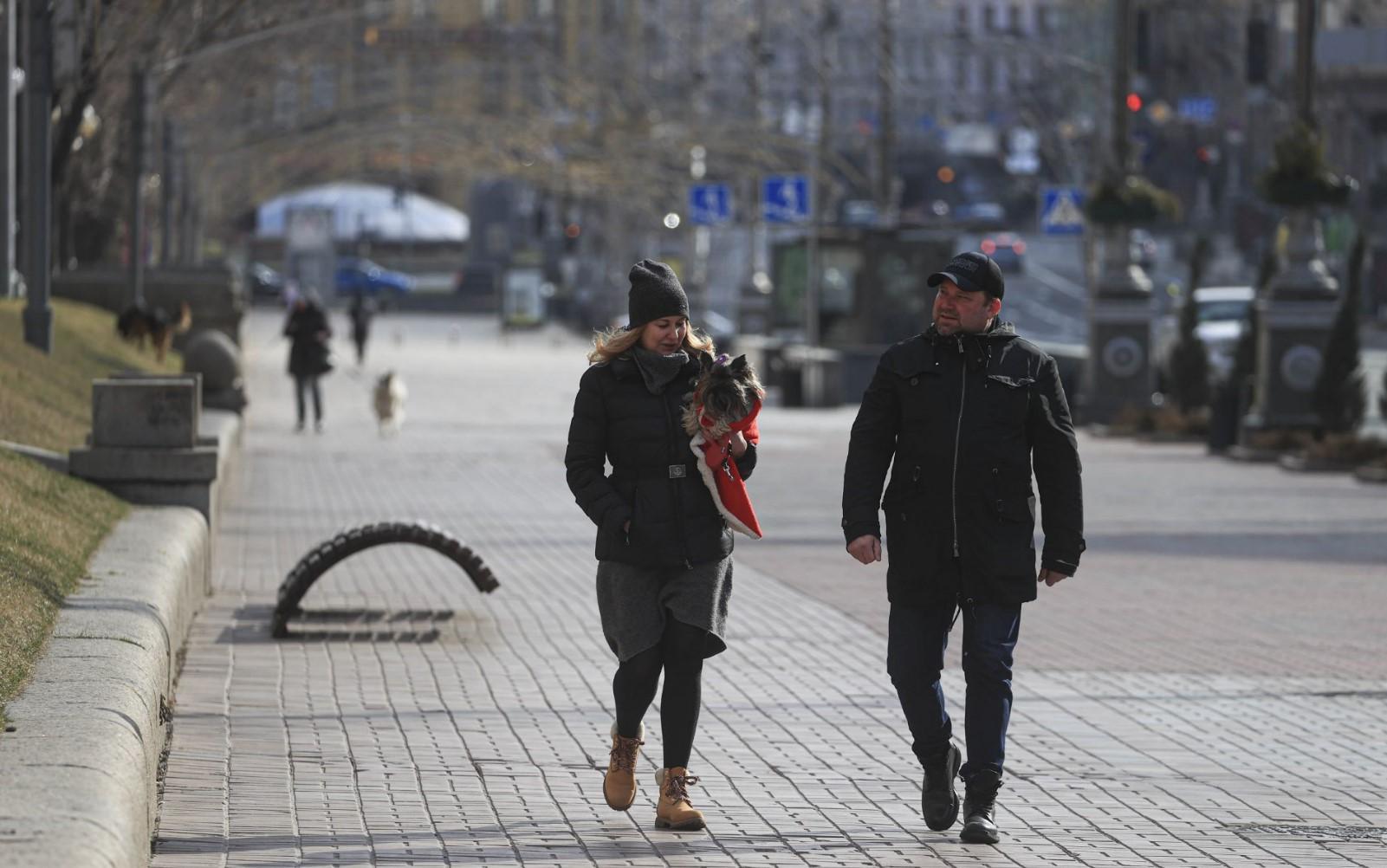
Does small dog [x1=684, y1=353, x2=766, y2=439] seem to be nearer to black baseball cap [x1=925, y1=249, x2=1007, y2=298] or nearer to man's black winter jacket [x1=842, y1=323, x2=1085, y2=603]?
man's black winter jacket [x1=842, y1=323, x2=1085, y2=603]

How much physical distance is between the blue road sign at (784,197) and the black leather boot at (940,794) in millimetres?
36057

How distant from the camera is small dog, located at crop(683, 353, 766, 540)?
7230 mm

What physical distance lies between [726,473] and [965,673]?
89cm

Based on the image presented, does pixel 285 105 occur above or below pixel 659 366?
above

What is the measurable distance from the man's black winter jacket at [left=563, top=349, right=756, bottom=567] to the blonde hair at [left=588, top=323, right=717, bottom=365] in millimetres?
28

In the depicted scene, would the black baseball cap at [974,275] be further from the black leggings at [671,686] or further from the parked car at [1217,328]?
the parked car at [1217,328]

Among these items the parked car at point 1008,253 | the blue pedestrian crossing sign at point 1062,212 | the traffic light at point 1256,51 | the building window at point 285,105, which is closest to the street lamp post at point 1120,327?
the traffic light at point 1256,51

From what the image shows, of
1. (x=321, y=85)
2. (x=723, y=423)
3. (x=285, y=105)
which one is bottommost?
(x=723, y=423)

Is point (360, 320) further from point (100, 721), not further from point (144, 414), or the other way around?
point (100, 721)

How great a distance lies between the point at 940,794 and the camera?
24.4ft

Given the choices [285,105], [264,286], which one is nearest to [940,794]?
[285,105]

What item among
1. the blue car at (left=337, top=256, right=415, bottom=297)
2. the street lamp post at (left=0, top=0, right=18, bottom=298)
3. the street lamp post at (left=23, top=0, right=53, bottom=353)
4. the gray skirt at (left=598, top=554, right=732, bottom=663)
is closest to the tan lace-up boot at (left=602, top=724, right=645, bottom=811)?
the gray skirt at (left=598, top=554, right=732, bottom=663)

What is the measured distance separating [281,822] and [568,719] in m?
2.30

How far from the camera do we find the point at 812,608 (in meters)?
13.6
